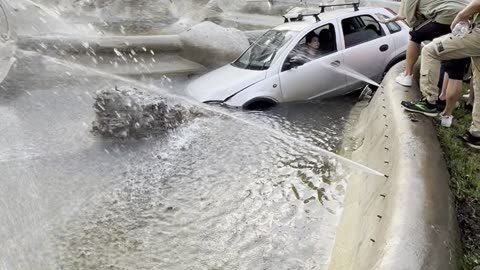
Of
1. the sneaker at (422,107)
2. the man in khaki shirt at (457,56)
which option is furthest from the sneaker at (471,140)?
the sneaker at (422,107)

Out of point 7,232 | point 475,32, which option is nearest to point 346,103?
point 475,32

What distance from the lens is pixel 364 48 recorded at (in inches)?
329

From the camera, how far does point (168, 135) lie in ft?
22.1

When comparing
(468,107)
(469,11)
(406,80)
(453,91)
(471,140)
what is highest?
(469,11)

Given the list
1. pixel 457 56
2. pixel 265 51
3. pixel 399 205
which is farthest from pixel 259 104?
pixel 399 205

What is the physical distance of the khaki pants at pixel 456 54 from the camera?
4.59 meters

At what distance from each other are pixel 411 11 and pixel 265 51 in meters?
3.04

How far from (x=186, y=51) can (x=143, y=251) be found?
7660 millimetres

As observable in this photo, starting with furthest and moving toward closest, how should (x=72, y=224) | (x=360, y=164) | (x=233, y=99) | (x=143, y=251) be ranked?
(x=233, y=99)
(x=360, y=164)
(x=72, y=224)
(x=143, y=251)

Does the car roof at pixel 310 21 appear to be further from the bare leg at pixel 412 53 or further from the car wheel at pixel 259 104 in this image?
the bare leg at pixel 412 53

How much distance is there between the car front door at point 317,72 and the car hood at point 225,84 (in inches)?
18.7

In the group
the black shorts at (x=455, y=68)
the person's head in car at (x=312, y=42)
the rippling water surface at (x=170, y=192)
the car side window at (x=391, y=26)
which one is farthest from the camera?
the car side window at (x=391, y=26)

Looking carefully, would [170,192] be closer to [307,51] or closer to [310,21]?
[307,51]

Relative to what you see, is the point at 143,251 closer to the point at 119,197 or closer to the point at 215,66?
the point at 119,197
